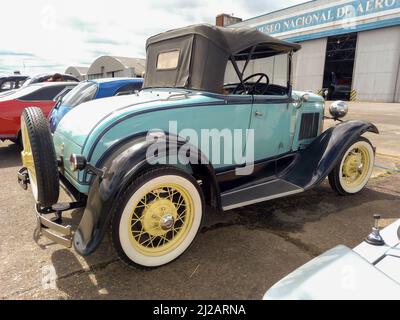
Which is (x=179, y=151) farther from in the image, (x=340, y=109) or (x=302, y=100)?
(x=340, y=109)

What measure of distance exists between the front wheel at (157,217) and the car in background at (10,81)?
11147 mm

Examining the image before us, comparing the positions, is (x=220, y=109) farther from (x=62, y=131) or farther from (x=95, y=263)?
(x=95, y=263)

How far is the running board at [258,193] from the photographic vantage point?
9.90 feet

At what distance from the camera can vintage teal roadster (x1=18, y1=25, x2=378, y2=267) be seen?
2.34 meters

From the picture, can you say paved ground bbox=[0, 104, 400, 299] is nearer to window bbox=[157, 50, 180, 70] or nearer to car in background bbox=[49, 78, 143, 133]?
window bbox=[157, 50, 180, 70]

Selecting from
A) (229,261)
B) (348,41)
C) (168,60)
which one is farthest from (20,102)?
(348,41)

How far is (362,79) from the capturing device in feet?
78.3

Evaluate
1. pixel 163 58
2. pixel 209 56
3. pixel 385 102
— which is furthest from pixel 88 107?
pixel 385 102

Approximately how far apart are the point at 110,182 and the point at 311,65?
2896 cm

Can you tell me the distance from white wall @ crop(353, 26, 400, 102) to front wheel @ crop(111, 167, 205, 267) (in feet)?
80.4

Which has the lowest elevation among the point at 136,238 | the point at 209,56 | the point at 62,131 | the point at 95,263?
the point at 95,263

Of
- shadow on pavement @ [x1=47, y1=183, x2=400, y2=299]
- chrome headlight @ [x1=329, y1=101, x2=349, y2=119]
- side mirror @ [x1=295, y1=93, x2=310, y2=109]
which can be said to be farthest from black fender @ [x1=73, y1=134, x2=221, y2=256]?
chrome headlight @ [x1=329, y1=101, x2=349, y2=119]

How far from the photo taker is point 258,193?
3277mm
